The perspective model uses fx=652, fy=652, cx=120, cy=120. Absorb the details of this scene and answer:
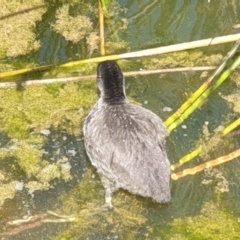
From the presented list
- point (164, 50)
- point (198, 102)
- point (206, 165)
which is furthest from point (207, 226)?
point (164, 50)

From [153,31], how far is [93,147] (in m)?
2.22

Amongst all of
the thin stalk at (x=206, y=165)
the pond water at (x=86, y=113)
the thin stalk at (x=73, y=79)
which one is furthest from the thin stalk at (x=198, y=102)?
the thin stalk at (x=73, y=79)

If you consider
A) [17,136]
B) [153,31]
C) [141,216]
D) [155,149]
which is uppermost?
[153,31]

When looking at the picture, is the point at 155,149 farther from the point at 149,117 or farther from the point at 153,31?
the point at 153,31

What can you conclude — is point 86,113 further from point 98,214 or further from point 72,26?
point 72,26

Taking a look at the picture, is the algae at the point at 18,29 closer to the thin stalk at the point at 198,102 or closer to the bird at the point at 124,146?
the bird at the point at 124,146

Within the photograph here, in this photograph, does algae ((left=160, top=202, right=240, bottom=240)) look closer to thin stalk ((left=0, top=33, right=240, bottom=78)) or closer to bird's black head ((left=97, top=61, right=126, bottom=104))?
bird's black head ((left=97, top=61, right=126, bottom=104))

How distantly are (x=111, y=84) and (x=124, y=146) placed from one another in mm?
797

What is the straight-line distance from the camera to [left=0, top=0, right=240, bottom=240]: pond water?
5.52 metres

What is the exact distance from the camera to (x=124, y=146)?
557 cm

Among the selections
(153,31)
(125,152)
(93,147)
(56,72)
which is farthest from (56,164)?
(153,31)

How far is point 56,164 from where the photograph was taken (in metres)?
6.00

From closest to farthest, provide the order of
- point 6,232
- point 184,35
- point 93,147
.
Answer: point 6,232, point 93,147, point 184,35

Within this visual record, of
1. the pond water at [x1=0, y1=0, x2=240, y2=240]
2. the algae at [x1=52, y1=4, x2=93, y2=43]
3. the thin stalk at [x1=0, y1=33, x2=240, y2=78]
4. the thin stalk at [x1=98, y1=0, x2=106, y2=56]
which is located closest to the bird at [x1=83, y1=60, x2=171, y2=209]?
the pond water at [x1=0, y1=0, x2=240, y2=240]
